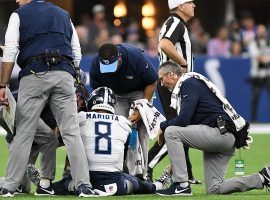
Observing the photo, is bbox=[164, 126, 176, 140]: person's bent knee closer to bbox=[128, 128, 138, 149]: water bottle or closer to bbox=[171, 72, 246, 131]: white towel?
bbox=[171, 72, 246, 131]: white towel

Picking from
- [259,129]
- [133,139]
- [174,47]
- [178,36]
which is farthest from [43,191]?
[259,129]

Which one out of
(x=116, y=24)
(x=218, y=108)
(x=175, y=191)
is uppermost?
(x=116, y=24)

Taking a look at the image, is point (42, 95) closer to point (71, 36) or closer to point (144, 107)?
point (71, 36)

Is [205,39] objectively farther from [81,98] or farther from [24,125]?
[24,125]

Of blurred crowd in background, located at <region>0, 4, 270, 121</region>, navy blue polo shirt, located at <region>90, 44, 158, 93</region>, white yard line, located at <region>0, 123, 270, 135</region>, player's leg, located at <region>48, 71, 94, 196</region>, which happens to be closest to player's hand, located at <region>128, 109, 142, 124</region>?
navy blue polo shirt, located at <region>90, 44, 158, 93</region>

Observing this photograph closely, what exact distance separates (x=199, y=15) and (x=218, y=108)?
19.8m

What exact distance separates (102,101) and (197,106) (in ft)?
3.40

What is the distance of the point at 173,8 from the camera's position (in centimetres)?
1288

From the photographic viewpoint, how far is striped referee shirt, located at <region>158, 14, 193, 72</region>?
12.6 m

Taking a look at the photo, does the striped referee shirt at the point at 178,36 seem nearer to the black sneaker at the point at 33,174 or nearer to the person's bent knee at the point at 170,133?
the person's bent knee at the point at 170,133

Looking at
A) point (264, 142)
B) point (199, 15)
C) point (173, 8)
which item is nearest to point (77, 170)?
point (173, 8)

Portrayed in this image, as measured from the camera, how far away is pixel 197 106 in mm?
11031

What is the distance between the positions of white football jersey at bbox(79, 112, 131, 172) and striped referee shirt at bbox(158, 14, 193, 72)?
184cm

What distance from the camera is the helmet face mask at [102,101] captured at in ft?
36.6
